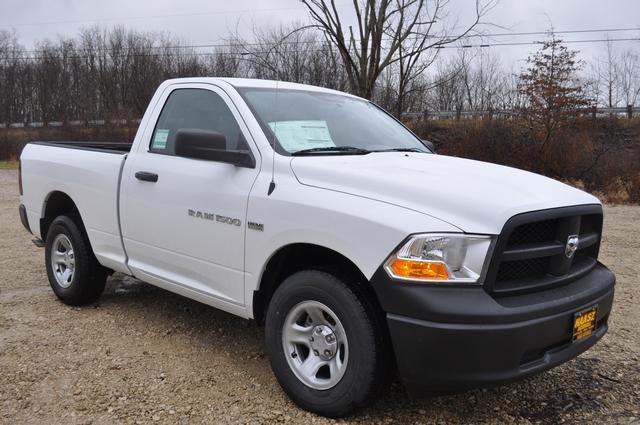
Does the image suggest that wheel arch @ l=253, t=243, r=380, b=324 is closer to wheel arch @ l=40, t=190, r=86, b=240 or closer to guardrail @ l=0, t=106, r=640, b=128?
wheel arch @ l=40, t=190, r=86, b=240

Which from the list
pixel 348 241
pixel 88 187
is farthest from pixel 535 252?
pixel 88 187

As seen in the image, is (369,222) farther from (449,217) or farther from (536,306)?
(536,306)

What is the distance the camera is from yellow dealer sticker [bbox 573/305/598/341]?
9.38 feet

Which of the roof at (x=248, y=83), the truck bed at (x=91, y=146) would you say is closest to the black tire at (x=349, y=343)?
the roof at (x=248, y=83)

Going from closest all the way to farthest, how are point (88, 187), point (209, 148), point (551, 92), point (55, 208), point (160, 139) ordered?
point (209, 148), point (160, 139), point (88, 187), point (55, 208), point (551, 92)

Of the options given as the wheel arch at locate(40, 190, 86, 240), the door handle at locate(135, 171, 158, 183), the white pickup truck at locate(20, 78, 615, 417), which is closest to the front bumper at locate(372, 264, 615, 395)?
the white pickup truck at locate(20, 78, 615, 417)

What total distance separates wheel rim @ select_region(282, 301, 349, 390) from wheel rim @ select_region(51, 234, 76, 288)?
2666mm

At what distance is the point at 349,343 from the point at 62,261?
10.9 feet

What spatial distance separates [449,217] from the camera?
8.68 ft

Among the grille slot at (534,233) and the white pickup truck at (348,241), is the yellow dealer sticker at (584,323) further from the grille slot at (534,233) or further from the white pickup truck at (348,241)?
the grille slot at (534,233)

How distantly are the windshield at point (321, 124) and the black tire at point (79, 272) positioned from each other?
6.83 feet

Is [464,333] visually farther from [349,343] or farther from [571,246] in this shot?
[571,246]

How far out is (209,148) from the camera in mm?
3379

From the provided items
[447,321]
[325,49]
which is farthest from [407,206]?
[325,49]
